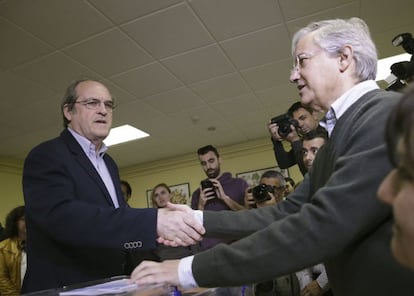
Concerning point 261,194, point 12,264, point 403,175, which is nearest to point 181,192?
point 12,264

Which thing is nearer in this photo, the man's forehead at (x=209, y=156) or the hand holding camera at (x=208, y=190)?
the hand holding camera at (x=208, y=190)

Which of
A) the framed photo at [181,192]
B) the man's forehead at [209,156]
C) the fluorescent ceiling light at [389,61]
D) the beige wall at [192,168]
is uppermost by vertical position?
the fluorescent ceiling light at [389,61]

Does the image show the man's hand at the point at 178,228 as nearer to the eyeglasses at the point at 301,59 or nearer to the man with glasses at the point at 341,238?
the man with glasses at the point at 341,238

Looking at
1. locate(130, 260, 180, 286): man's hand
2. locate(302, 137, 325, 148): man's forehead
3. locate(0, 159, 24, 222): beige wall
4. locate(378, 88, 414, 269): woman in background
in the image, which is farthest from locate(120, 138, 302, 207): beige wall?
locate(378, 88, 414, 269): woman in background

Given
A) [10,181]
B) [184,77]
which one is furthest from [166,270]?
[10,181]

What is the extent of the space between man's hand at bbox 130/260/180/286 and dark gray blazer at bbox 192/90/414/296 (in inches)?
2.1

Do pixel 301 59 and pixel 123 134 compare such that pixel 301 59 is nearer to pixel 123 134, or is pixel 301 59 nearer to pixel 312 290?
pixel 312 290

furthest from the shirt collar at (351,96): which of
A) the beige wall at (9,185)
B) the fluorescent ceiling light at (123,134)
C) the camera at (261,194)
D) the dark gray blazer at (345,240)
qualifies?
the beige wall at (9,185)

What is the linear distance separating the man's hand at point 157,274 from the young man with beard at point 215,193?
1801mm

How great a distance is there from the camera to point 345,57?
104 cm

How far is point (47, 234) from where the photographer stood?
Result: 1195 millimetres

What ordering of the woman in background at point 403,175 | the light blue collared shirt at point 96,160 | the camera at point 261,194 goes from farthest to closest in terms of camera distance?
the camera at point 261,194 → the light blue collared shirt at point 96,160 → the woman in background at point 403,175

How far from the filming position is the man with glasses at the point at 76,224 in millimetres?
1121

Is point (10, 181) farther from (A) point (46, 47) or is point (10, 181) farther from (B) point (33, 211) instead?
(B) point (33, 211)
